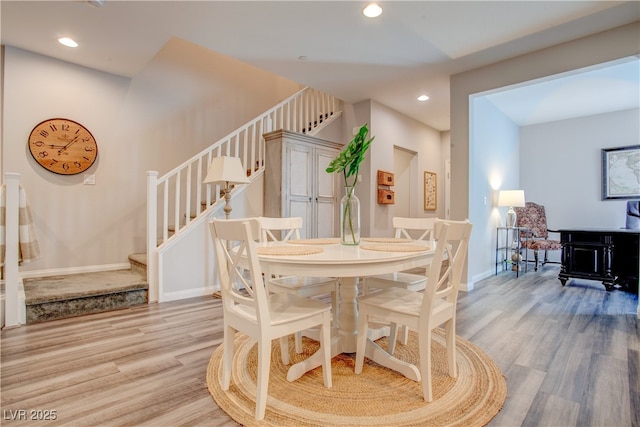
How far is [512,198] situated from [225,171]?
415 centimetres

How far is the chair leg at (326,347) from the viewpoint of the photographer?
5.31 ft

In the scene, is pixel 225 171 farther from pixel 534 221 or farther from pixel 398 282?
pixel 534 221

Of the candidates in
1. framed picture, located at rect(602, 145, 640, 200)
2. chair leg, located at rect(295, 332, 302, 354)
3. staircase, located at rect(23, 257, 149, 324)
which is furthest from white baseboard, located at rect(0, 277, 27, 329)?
framed picture, located at rect(602, 145, 640, 200)

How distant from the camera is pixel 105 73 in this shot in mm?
4012

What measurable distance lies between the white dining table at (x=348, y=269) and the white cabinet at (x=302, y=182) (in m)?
1.89

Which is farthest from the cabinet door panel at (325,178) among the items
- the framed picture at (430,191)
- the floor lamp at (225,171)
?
the framed picture at (430,191)

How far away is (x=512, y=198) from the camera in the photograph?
15.8 ft

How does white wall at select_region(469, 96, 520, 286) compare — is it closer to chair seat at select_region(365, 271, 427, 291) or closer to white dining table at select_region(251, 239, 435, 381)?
chair seat at select_region(365, 271, 427, 291)

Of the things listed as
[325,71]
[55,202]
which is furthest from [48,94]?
[325,71]

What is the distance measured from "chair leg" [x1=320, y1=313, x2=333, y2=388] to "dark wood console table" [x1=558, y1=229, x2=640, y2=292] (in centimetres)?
403

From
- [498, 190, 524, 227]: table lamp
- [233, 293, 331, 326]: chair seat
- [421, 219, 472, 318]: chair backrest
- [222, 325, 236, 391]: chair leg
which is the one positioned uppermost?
[498, 190, 524, 227]: table lamp

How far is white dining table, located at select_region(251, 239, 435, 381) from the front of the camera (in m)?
1.46

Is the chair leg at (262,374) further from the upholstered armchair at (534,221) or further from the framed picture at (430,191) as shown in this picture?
the framed picture at (430,191)

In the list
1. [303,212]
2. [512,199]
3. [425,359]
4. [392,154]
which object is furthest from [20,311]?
[512,199]
